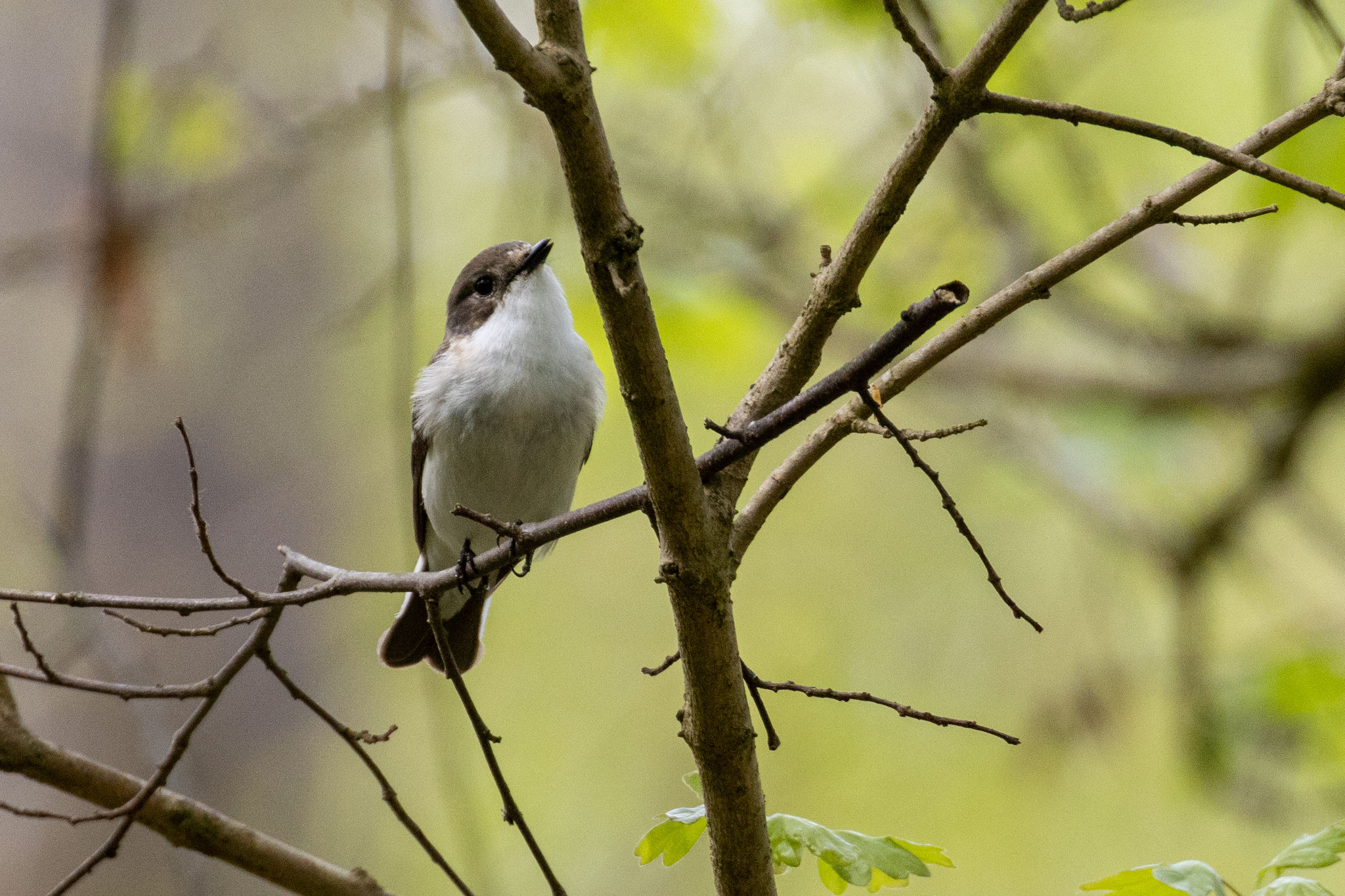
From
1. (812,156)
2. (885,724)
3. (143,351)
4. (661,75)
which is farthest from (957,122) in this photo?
(885,724)

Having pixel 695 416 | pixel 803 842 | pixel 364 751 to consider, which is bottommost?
pixel 803 842

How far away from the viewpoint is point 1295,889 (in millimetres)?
1589

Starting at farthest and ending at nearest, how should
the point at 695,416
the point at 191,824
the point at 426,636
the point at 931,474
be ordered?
1. the point at 695,416
2. the point at 426,636
3. the point at 191,824
4. the point at 931,474

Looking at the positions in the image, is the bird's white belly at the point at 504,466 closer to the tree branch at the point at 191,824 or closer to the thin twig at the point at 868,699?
the tree branch at the point at 191,824

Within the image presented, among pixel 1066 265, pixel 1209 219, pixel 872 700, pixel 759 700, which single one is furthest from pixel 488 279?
pixel 1209 219

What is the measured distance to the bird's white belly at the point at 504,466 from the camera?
372cm

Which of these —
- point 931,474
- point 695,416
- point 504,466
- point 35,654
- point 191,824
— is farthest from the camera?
point 695,416

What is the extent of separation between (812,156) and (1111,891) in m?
5.30

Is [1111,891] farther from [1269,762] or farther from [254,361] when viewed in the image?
[254,361]

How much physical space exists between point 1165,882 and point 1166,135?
107cm

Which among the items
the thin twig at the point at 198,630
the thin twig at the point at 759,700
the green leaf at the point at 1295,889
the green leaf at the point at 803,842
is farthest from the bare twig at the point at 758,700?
the thin twig at the point at 198,630

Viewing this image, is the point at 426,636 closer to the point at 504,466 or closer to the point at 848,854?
the point at 504,466

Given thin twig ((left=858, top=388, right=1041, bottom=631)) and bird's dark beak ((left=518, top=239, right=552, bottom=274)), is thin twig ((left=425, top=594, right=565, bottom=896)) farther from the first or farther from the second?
bird's dark beak ((left=518, top=239, right=552, bottom=274))

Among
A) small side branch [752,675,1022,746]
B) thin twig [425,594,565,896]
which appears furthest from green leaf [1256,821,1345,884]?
thin twig [425,594,565,896]
